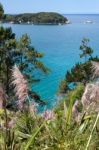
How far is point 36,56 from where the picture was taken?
34.9m

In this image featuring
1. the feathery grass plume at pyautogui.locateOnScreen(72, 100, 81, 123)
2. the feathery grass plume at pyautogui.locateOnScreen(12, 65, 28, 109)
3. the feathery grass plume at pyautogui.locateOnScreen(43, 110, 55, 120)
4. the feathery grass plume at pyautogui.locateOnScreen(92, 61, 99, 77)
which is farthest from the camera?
the feathery grass plume at pyautogui.locateOnScreen(43, 110, 55, 120)

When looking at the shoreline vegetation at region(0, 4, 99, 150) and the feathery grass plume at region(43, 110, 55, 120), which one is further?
the feathery grass plume at region(43, 110, 55, 120)

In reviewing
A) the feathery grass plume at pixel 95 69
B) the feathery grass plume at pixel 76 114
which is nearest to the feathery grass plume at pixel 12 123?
the feathery grass plume at pixel 76 114

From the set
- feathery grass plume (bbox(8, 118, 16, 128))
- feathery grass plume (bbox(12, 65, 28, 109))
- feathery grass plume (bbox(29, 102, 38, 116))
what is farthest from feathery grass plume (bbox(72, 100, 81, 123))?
feathery grass plume (bbox(12, 65, 28, 109))

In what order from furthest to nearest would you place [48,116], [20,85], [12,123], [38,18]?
1. [38,18]
2. [48,116]
3. [12,123]
4. [20,85]

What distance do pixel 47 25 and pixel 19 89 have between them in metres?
184

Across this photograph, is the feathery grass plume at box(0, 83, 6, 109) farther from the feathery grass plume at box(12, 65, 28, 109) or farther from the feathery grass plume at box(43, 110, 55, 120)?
the feathery grass plume at box(43, 110, 55, 120)

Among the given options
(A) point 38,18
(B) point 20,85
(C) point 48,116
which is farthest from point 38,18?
(B) point 20,85

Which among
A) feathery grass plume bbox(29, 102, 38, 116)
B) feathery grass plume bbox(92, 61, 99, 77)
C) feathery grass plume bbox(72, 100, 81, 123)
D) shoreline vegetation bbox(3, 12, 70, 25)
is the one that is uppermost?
feathery grass plume bbox(92, 61, 99, 77)

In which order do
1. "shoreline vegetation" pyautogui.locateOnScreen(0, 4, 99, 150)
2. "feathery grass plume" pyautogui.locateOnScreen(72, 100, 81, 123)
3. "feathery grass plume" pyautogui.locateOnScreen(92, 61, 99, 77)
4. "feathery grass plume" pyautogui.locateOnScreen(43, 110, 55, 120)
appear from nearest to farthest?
"feathery grass plume" pyautogui.locateOnScreen(92, 61, 99, 77), "shoreline vegetation" pyautogui.locateOnScreen(0, 4, 99, 150), "feathery grass plume" pyautogui.locateOnScreen(72, 100, 81, 123), "feathery grass plume" pyautogui.locateOnScreen(43, 110, 55, 120)

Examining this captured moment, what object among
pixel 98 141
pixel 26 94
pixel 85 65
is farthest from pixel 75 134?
pixel 85 65

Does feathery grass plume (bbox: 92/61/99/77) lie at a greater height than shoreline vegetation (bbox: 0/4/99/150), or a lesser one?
greater

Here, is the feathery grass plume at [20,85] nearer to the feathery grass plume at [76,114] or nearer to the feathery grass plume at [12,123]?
the feathery grass plume at [12,123]

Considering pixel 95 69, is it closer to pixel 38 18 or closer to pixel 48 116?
pixel 48 116
